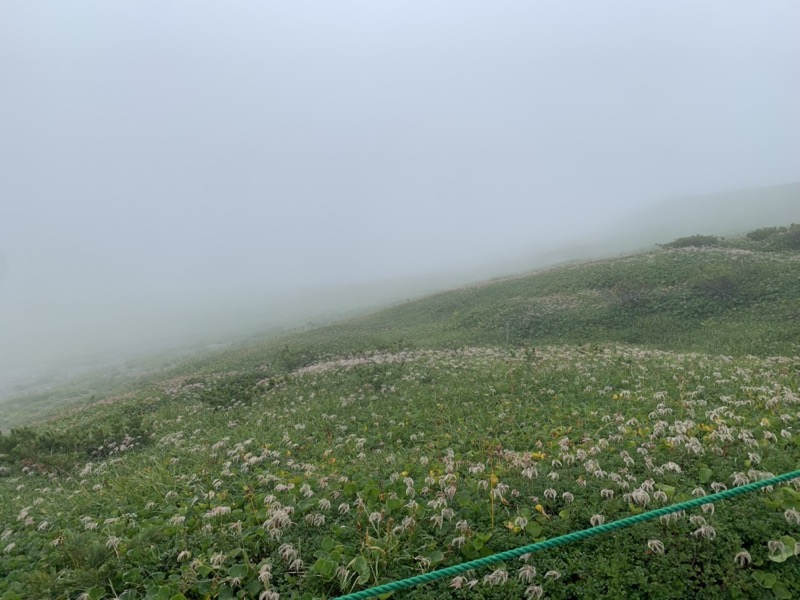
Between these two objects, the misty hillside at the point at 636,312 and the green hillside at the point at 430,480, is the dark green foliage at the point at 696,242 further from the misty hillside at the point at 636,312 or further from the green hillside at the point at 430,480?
the green hillside at the point at 430,480

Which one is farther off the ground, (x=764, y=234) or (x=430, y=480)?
(x=764, y=234)

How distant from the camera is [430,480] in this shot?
8328 millimetres

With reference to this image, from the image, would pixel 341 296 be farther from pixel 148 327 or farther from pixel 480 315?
pixel 480 315

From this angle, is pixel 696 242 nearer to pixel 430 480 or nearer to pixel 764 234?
pixel 764 234

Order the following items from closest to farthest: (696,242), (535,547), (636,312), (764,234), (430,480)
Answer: (535,547) → (430,480) → (636,312) → (764,234) → (696,242)

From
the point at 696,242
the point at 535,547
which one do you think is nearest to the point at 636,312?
the point at 696,242

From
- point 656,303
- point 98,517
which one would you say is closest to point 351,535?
point 98,517

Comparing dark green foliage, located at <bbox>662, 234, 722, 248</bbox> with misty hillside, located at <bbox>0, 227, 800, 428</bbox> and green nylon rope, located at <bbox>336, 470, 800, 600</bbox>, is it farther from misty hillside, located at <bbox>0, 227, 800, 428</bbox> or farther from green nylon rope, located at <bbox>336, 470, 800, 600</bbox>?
green nylon rope, located at <bbox>336, 470, 800, 600</bbox>

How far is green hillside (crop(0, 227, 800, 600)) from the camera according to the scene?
19.4ft

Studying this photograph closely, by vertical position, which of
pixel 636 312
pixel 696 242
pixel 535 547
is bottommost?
pixel 636 312

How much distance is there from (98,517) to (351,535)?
18.3 feet

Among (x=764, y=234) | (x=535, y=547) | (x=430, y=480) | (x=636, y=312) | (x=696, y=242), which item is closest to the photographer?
(x=535, y=547)

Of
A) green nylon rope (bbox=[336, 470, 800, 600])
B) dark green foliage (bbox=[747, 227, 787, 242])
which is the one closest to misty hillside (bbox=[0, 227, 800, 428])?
dark green foliage (bbox=[747, 227, 787, 242])

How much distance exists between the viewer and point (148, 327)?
108 m
